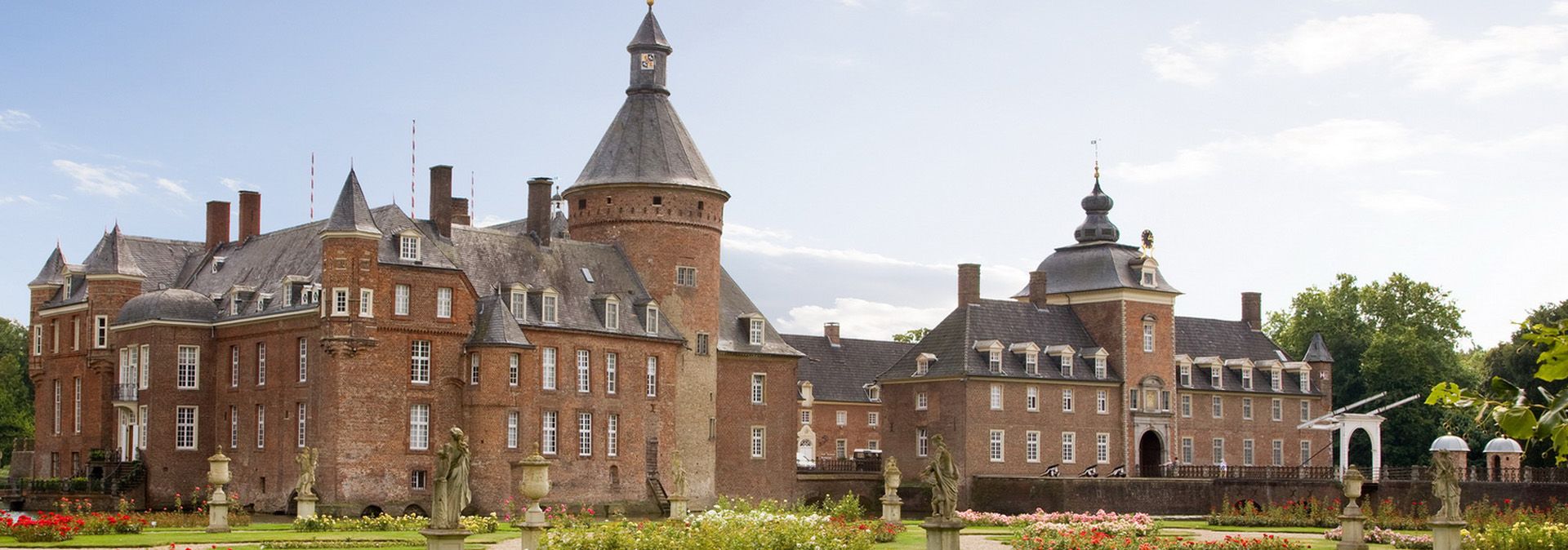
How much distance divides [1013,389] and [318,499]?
94.9 feet

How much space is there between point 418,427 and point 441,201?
8.05m

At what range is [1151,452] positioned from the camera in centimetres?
7331

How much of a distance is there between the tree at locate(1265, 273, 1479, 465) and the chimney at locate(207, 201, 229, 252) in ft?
167

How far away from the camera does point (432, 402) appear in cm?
5281

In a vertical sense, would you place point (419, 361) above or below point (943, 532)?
above

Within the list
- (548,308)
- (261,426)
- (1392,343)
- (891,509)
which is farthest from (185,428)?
(1392,343)

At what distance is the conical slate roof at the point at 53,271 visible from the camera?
6334 cm

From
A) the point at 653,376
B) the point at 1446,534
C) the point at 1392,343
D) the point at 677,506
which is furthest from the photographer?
the point at 1392,343

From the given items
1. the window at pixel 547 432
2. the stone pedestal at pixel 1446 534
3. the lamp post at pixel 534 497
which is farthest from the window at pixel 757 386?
the stone pedestal at pixel 1446 534

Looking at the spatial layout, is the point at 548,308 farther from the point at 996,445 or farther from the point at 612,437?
the point at 996,445

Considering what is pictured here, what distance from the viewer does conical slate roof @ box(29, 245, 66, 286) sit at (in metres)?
63.3

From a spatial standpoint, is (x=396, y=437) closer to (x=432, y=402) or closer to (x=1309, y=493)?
(x=432, y=402)

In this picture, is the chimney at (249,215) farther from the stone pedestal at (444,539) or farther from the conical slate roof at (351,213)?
the stone pedestal at (444,539)

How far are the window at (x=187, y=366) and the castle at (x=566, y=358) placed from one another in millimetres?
62
